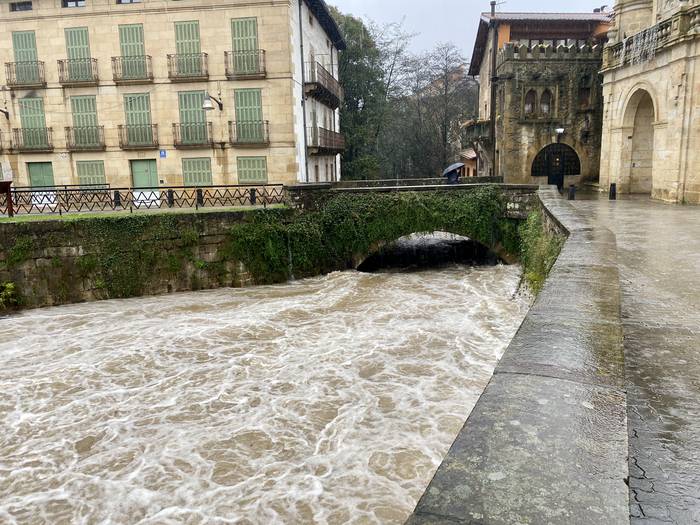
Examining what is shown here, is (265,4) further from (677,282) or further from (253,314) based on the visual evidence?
(677,282)

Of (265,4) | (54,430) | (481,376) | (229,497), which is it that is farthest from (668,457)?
(265,4)

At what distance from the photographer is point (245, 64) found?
69.9 ft

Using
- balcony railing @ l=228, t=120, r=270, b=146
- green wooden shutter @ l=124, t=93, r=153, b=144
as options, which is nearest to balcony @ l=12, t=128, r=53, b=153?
green wooden shutter @ l=124, t=93, r=153, b=144

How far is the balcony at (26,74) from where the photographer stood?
72.4ft

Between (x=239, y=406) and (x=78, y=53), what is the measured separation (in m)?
19.5

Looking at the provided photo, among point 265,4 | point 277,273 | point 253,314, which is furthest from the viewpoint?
point 265,4

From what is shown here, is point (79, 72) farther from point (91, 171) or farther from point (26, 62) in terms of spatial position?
point (91, 171)

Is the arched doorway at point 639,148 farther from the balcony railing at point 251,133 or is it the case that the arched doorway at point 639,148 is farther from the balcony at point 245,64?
the balcony at point 245,64

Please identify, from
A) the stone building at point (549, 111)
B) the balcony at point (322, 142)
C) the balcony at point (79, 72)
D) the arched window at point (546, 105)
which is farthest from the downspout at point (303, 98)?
the arched window at point (546, 105)

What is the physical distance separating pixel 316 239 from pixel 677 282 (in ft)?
41.4

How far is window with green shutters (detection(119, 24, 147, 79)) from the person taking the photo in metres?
21.6

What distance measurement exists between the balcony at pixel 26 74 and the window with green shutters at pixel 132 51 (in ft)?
11.4

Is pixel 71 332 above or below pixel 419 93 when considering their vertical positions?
below

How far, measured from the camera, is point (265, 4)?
20.8 m
